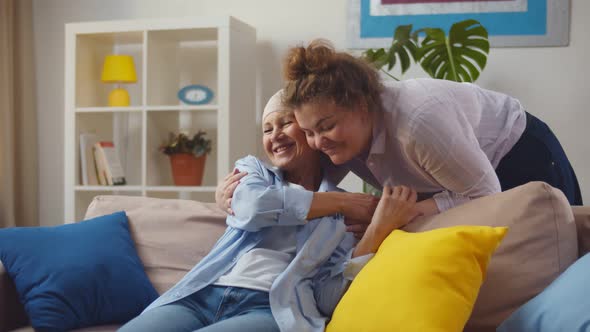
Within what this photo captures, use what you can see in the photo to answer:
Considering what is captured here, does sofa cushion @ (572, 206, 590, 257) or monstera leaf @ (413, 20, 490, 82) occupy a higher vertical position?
monstera leaf @ (413, 20, 490, 82)

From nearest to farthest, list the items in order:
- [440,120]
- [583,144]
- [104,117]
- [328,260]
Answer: [440,120], [328,260], [583,144], [104,117]

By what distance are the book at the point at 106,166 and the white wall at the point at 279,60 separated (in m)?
0.57

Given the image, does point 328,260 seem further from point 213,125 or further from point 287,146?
point 213,125

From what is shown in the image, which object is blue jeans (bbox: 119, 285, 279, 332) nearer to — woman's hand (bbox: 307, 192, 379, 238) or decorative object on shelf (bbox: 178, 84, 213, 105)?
woman's hand (bbox: 307, 192, 379, 238)

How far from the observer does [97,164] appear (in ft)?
13.4

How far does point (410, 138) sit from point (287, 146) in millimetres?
404

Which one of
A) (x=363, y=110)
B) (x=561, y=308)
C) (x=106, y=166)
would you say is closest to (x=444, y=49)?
(x=363, y=110)

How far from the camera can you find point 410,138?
1.81 meters

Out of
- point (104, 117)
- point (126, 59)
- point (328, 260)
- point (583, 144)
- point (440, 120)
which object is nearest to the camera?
point (440, 120)

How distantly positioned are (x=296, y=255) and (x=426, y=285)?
1.52 ft

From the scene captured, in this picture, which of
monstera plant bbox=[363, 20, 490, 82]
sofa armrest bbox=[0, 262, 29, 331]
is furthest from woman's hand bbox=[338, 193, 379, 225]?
monstera plant bbox=[363, 20, 490, 82]

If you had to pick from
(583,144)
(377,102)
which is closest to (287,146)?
(377,102)

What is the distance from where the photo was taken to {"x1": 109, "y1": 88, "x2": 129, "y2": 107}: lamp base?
409 cm

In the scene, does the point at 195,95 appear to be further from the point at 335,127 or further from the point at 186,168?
the point at 335,127
